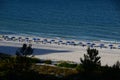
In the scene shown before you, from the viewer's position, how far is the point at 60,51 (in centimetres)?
5422

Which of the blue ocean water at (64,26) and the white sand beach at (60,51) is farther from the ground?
the blue ocean water at (64,26)

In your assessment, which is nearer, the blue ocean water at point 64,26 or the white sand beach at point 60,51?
the white sand beach at point 60,51

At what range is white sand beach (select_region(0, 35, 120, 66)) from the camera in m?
48.3

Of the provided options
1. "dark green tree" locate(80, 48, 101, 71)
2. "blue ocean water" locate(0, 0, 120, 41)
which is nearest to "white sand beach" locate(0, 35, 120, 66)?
"blue ocean water" locate(0, 0, 120, 41)

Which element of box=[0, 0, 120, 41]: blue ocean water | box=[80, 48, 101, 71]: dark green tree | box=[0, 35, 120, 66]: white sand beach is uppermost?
box=[0, 0, 120, 41]: blue ocean water

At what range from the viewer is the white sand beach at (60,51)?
48.3 metres

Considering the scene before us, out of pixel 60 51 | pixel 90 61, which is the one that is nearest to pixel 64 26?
pixel 60 51

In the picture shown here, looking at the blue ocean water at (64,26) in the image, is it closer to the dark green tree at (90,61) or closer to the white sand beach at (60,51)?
the white sand beach at (60,51)

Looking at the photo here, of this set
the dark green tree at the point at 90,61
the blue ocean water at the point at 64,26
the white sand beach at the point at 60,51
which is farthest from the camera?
the blue ocean water at the point at 64,26

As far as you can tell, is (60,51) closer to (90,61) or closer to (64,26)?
(90,61)

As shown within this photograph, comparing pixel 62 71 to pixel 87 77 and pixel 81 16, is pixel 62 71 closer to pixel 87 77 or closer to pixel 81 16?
pixel 87 77

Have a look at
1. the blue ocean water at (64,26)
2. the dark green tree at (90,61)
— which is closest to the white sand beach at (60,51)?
the blue ocean water at (64,26)

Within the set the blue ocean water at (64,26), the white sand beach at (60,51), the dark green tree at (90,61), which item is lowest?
the dark green tree at (90,61)

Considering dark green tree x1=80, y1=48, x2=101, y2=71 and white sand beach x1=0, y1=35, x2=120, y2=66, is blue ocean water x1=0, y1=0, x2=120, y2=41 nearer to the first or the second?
white sand beach x1=0, y1=35, x2=120, y2=66
